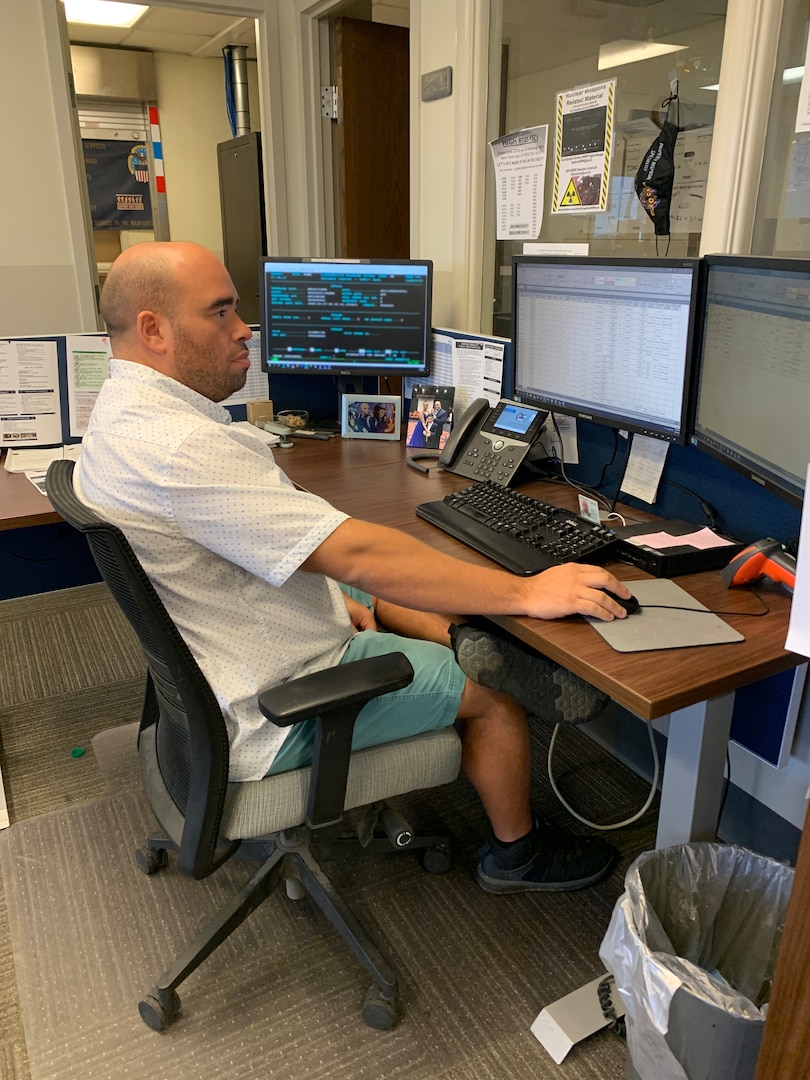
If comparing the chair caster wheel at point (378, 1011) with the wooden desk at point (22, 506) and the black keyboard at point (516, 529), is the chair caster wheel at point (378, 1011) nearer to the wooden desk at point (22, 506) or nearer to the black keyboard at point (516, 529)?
the black keyboard at point (516, 529)

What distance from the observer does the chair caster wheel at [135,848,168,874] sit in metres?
1.74

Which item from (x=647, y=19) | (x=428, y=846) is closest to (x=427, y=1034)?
(x=428, y=846)

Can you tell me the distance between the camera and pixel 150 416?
117cm

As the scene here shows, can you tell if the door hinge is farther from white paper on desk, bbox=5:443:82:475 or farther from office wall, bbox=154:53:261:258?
office wall, bbox=154:53:261:258

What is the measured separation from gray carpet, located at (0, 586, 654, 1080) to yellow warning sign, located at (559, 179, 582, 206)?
1451mm

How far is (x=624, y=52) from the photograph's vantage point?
2.37 metres

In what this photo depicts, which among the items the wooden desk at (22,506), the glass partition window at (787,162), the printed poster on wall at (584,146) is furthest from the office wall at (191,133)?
the glass partition window at (787,162)

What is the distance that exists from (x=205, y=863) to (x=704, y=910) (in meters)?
0.80

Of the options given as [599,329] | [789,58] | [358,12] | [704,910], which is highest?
[358,12]

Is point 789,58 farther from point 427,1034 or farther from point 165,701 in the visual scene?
point 427,1034

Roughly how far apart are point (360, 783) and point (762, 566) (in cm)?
74

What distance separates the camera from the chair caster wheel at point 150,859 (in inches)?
68.4

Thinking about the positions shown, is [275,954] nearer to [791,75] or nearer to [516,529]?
[516,529]

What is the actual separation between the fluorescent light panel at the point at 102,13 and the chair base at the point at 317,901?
4.88 metres
